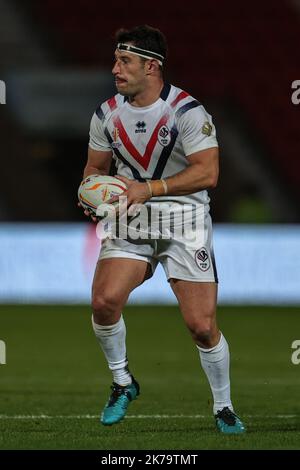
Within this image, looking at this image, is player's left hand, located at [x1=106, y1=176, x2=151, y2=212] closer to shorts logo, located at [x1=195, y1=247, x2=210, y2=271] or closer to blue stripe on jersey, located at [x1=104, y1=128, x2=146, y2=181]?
blue stripe on jersey, located at [x1=104, y1=128, x2=146, y2=181]

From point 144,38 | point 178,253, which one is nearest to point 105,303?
point 178,253

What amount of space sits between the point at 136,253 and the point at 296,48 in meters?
15.5

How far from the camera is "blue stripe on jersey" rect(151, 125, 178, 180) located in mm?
6938

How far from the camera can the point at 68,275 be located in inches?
659

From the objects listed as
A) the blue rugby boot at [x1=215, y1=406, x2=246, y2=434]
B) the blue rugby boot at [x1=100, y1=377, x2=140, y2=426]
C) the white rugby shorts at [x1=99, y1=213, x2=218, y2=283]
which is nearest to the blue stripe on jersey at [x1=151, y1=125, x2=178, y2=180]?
the white rugby shorts at [x1=99, y1=213, x2=218, y2=283]

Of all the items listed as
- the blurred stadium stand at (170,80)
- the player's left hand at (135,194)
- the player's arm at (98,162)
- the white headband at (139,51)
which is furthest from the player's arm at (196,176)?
the blurred stadium stand at (170,80)

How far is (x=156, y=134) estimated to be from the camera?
695 centimetres

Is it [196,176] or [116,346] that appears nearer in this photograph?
[196,176]

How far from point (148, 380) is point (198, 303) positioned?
10.9ft

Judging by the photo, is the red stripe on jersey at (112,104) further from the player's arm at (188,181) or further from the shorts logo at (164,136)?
the player's arm at (188,181)

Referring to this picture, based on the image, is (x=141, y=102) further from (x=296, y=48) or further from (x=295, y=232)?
(x=296, y=48)

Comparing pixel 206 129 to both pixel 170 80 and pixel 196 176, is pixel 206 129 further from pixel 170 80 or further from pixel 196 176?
pixel 170 80

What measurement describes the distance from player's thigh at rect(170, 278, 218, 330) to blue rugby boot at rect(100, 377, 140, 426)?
0.62m
